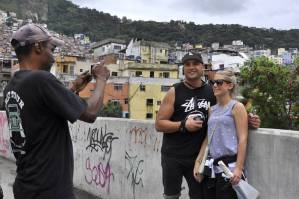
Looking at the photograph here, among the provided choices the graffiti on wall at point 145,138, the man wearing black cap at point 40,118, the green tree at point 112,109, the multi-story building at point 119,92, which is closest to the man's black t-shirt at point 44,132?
the man wearing black cap at point 40,118

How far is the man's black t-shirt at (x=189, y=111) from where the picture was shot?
4332mm

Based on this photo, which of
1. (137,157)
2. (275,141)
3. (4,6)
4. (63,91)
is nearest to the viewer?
(63,91)

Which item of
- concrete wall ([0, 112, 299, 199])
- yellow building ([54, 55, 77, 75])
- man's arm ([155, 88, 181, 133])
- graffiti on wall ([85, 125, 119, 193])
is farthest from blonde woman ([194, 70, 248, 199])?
yellow building ([54, 55, 77, 75])

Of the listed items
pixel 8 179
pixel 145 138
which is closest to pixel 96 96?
pixel 145 138

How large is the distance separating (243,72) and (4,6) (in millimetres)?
174601

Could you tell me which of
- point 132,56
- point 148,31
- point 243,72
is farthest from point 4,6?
point 243,72

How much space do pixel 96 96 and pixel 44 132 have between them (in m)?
0.35

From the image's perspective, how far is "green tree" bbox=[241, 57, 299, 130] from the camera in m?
35.9

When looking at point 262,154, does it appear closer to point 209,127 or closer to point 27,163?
point 209,127

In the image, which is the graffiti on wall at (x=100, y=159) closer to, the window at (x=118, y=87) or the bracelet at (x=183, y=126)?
the bracelet at (x=183, y=126)

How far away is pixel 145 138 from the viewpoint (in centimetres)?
651

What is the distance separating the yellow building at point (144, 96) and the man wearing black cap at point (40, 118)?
231 ft

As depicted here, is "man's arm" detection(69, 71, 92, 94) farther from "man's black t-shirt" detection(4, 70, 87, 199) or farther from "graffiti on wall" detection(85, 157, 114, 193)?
"graffiti on wall" detection(85, 157, 114, 193)

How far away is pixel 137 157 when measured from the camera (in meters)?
6.76
